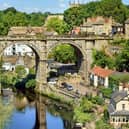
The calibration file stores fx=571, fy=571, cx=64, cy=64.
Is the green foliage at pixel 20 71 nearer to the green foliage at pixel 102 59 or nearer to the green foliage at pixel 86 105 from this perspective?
the green foliage at pixel 102 59

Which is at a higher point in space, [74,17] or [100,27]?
[74,17]

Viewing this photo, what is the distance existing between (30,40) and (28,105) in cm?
1086

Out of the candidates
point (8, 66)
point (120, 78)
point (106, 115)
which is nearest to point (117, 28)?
point (8, 66)

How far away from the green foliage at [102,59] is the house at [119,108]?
1994cm

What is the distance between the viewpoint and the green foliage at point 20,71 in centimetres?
8781

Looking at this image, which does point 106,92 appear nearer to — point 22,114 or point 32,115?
point 32,115

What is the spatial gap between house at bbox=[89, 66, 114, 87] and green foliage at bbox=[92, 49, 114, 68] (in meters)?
1.36

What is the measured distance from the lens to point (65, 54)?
94.8 metres

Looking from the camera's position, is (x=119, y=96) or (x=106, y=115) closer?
(x=106, y=115)

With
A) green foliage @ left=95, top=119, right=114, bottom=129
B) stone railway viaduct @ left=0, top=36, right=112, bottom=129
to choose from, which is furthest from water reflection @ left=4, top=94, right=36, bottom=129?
green foliage @ left=95, top=119, right=114, bottom=129

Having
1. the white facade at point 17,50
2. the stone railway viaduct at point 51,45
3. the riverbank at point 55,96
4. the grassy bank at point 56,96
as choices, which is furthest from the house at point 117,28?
the white facade at point 17,50

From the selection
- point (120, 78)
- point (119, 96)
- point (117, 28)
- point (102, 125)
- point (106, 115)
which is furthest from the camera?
point (117, 28)

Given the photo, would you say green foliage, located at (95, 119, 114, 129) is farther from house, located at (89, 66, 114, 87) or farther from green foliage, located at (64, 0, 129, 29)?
green foliage, located at (64, 0, 129, 29)

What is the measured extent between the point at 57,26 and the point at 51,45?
137ft
